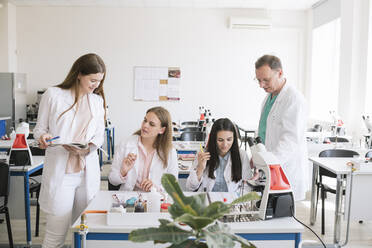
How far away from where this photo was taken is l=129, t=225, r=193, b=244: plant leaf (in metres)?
0.77

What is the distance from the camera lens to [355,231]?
128 inches

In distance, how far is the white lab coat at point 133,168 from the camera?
7.09 ft

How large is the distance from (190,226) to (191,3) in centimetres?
656

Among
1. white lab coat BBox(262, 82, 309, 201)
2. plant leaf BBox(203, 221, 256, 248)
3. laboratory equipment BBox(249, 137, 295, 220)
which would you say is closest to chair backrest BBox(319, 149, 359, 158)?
white lab coat BBox(262, 82, 309, 201)

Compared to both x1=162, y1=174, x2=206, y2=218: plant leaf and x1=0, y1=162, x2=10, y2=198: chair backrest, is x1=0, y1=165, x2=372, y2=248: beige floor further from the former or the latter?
x1=162, y1=174, x2=206, y2=218: plant leaf

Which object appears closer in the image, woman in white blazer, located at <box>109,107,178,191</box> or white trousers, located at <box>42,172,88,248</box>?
white trousers, located at <box>42,172,88,248</box>

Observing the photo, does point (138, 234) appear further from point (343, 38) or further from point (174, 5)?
point (174, 5)

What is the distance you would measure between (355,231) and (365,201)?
0.58 m

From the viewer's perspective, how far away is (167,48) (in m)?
7.18

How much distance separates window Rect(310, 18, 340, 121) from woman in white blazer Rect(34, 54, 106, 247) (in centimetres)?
510

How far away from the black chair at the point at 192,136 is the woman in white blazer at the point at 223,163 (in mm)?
2159

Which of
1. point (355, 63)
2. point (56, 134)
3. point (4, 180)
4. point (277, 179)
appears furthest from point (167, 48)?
point (277, 179)

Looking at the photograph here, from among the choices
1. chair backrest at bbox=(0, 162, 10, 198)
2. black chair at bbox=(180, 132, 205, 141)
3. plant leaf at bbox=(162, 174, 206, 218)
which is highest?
plant leaf at bbox=(162, 174, 206, 218)

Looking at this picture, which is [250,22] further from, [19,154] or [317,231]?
[19,154]
